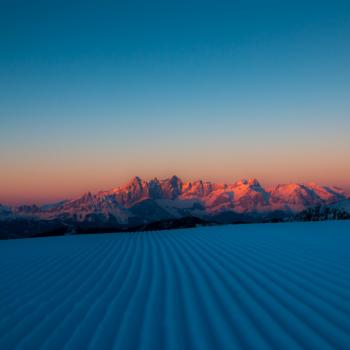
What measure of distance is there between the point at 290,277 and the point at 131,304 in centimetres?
223

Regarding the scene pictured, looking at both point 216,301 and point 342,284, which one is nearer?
point 216,301

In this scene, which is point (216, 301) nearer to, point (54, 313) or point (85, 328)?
point (85, 328)

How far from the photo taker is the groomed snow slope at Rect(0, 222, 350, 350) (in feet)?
8.68

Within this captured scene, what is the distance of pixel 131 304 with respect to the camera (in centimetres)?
357

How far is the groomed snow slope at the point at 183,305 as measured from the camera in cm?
265

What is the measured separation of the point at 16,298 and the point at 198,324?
8.33 feet

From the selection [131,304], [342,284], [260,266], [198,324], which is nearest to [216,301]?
[198,324]

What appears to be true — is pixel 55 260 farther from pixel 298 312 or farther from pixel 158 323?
pixel 298 312

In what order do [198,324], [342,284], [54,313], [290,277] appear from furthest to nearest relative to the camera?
[290,277]
[342,284]
[54,313]
[198,324]

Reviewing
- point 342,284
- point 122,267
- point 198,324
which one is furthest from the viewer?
point 122,267

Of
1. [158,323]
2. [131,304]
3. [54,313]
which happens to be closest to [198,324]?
[158,323]

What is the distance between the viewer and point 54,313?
135 inches

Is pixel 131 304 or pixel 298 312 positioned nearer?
pixel 298 312

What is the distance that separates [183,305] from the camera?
11.4 feet
